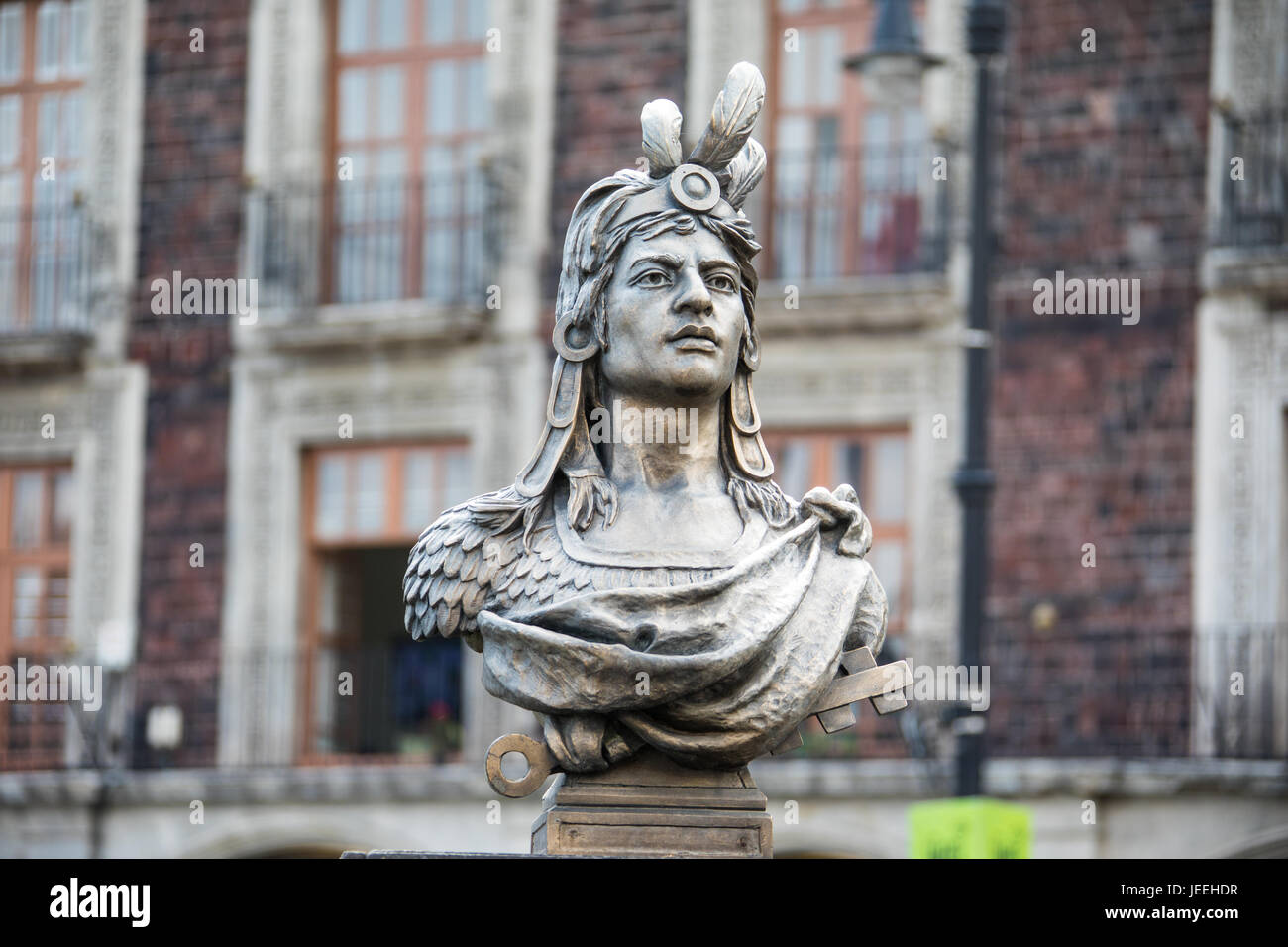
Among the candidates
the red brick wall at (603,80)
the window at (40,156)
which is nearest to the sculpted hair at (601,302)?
the red brick wall at (603,80)

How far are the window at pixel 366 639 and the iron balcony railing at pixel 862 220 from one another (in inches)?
124

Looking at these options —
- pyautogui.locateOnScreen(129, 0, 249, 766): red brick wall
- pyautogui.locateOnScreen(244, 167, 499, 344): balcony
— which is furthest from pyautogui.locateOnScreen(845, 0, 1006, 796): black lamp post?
pyautogui.locateOnScreen(129, 0, 249, 766): red brick wall

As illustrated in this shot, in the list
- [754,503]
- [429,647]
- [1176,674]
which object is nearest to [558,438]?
[754,503]

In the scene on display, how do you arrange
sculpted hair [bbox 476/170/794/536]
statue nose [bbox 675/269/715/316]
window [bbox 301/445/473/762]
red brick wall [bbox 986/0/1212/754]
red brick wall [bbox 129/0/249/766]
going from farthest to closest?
red brick wall [bbox 129/0/249/766], window [bbox 301/445/473/762], red brick wall [bbox 986/0/1212/754], sculpted hair [bbox 476/170/794/536], statue nose [bbox 675/269/715/316]

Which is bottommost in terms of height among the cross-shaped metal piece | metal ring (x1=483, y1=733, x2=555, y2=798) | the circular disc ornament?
metal ring (x1=483, y1=733, x2=555, y2=798)

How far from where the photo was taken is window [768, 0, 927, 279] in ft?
73.0

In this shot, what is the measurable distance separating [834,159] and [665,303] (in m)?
15.0

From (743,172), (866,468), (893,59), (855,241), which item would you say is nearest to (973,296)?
(893,59)

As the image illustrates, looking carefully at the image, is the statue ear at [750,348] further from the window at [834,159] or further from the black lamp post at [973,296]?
the window at [834,159]

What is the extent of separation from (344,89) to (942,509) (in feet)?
20.1

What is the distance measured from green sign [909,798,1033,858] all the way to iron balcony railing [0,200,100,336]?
39.0 ft

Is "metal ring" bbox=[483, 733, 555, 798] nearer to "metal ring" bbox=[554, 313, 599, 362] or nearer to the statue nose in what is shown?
"metal ring" bbox=[554, 313, 599, 362]

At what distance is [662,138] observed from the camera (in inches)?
312

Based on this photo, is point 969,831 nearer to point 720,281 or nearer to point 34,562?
point 720,281
